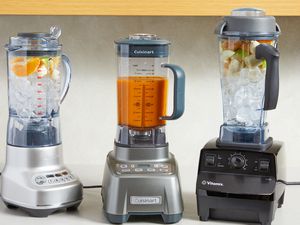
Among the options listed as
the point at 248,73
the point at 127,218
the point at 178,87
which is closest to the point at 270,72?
the point at 248,73

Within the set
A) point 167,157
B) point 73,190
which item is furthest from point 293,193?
point 73,190

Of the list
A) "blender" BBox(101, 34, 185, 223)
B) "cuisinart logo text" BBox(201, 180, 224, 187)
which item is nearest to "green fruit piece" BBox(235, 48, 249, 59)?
"blender" BBox(101, 34, 185, 223)

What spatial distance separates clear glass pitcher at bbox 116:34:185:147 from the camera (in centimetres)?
186

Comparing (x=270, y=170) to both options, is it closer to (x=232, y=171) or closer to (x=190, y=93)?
(x=232, y=171)

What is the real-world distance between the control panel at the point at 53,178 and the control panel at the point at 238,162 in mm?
336

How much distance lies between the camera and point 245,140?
1833 millimetres

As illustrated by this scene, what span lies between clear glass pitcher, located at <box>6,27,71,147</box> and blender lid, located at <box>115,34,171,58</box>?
0.59 feet

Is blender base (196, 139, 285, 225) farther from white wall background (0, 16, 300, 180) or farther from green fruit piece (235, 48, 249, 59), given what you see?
white wall background (0, 16, 300, 180)

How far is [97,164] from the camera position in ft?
7.53

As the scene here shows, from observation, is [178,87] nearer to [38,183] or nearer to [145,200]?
[145,200]

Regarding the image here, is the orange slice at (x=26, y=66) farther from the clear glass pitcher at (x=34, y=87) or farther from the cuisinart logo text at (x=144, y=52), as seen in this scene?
the cuisinart logo text at (x=144, y=52)

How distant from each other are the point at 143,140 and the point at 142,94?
0.11m

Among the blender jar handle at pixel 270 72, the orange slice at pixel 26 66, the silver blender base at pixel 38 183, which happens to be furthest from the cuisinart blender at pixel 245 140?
the orange slice at pixel 26 66

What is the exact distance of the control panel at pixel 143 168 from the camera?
71.4 inches
